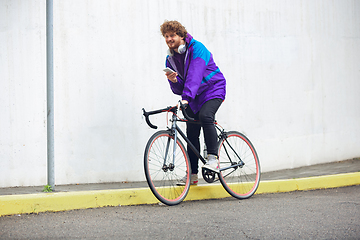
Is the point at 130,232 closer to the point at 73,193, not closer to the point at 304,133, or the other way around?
the point at 73,193

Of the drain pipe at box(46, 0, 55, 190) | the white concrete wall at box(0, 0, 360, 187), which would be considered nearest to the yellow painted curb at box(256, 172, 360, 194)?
the white concrete wall at box(0, 0, 360, 187)

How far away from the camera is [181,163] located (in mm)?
3957

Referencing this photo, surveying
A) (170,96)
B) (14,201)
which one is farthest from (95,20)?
(14,201)

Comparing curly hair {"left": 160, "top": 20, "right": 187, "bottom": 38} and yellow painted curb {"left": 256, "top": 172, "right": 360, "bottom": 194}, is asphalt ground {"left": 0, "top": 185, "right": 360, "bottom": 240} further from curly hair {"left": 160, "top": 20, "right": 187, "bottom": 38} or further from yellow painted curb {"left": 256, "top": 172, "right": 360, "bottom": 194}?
curly hair {"left": 160, "top": 20, "right": 187, "bottom": 38}

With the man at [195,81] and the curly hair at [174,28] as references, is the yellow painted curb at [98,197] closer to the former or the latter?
the man at [195,81]

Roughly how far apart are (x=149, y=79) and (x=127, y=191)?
189 centimetres

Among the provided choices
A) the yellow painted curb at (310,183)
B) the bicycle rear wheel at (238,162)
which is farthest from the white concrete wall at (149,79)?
the bicycle rear wheel at (238,162)

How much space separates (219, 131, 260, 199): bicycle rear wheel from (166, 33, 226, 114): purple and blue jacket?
590 millimetres

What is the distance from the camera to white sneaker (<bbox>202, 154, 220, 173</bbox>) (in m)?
3.70

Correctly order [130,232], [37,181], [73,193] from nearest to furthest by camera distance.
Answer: [130,232], [73,193], [37,181]

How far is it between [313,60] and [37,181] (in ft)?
16.2

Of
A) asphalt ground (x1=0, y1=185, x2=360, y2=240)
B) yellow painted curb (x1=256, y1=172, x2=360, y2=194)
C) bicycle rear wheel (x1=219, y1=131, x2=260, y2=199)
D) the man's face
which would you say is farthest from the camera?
yellow painted curb (x1=256, y1=172, x2=360, y2=194)

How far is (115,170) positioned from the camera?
15.4ft

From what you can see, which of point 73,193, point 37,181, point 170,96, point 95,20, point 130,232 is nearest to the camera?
point 130,232
